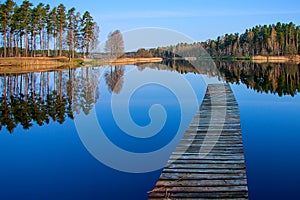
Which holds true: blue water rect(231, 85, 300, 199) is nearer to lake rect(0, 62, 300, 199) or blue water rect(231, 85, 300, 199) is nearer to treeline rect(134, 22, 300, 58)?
lake rect(0, 62, 300, 199)

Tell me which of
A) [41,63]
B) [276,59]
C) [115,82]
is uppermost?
[276,59]

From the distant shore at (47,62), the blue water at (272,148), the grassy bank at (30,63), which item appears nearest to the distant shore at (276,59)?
the distant shore at (47,62)

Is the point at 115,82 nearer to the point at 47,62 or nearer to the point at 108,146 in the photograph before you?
the point at 108,146

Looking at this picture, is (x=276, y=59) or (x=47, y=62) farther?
(x=276, y=59)

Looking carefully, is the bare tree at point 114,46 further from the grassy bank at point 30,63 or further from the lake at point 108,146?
the lake at point 108,146

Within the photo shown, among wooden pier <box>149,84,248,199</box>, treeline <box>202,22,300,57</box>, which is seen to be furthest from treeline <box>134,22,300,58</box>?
wooden pier <box>149,84,248,199</box>

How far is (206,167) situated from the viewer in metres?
5.67

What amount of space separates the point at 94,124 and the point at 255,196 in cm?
639

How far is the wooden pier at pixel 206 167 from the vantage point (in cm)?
472

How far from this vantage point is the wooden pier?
4719 mm

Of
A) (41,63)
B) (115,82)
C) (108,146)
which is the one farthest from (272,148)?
(41,63)

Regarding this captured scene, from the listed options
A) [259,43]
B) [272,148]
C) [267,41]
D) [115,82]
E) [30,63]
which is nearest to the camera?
[272,148]

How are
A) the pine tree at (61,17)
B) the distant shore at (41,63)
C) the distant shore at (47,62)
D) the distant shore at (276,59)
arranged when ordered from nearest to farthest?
the distant shore at (41,63) < the distant shore at (47,62) < the pine tree at (61,17) < the distant shore at (276,59)

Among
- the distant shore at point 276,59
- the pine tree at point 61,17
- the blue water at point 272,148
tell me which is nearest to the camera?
the blue water at point 272,148
